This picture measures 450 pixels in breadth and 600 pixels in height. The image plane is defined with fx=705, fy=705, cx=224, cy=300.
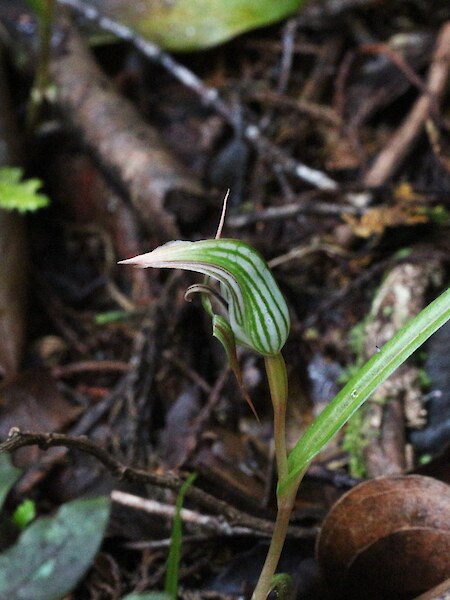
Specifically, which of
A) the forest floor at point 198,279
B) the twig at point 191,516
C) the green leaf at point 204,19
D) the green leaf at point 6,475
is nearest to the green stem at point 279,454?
the forest floor at point 198,279

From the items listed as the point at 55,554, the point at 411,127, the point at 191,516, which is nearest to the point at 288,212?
the point at 411,127

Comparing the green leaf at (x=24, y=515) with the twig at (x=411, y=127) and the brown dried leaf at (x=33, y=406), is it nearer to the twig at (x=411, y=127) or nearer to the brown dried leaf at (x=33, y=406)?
the brown dried leaf at (x=33, y=406)

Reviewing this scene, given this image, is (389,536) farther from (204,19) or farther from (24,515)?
(204,19)

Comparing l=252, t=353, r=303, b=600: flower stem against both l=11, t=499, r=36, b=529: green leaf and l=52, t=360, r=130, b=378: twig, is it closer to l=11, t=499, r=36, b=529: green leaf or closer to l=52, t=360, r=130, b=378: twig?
l=11, t=499, r=36, b=529: green leaf

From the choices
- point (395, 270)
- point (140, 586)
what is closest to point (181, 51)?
point (395, 270)

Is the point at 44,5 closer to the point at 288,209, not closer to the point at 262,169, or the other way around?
the point at 262,169

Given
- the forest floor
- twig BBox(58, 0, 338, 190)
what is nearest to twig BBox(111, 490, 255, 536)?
the forest floor
